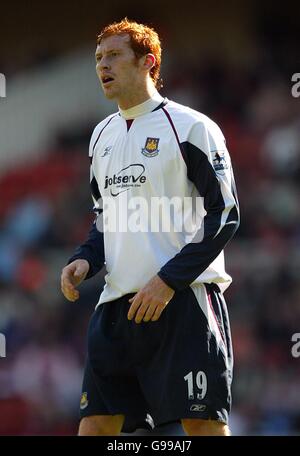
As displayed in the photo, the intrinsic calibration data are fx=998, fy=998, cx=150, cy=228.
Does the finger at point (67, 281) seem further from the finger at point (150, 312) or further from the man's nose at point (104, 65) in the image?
the man's nose at point (104, 65)

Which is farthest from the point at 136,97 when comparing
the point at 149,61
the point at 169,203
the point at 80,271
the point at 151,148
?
the point at 80,271

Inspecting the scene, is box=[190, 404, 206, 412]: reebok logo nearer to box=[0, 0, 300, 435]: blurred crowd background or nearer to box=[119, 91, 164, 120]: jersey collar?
box=[119, 91, 164, 120]: jersey collar

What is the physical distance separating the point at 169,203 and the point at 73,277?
19.9 inches

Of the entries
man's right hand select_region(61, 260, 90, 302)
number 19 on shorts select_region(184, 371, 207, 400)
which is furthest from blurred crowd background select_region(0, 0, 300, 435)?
number 19 on shorts select_region(184, 371, 207, 400)

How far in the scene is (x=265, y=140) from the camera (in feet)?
34.1

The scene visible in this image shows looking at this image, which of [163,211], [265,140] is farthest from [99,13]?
[163,211]

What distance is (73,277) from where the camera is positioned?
406cm

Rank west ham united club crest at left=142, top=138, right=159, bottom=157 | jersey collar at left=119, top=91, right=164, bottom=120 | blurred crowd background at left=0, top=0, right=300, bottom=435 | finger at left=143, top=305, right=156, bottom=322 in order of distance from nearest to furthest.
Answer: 1. finger at left=143, top=305, right=156, bottom=322
2. west ham united club crest at left=142, top=138, right=159, bottom=157
3. jersey collar at left=119, top=91, right=164, bottom=120
4. blurred crowd background at left=0, top=0, right=300, bottom=435

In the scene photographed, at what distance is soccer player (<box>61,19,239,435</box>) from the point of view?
3.78 m

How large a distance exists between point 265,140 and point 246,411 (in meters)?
3.05

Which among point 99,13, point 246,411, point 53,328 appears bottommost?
point 246,411

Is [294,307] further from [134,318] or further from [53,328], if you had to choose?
[134,318]

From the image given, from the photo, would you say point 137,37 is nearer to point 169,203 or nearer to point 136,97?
point 136,97
